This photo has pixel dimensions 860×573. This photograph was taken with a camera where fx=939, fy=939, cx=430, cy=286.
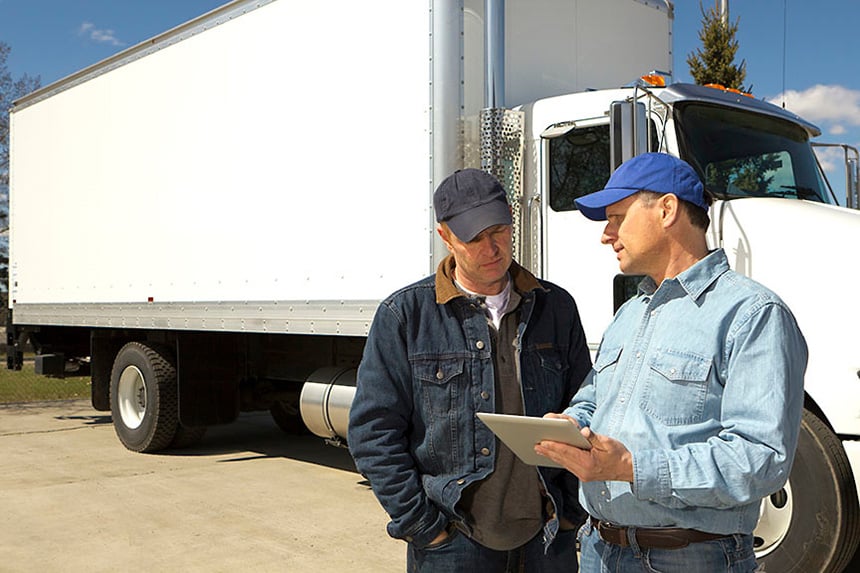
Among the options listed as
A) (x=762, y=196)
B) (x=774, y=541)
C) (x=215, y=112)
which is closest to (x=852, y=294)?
(x=762, y=196)

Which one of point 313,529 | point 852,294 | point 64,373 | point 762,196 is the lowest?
point 313,529

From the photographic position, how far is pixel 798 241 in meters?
4.88

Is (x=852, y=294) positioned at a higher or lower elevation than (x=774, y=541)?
higher

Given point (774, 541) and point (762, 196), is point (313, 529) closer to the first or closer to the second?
point (774, 541)

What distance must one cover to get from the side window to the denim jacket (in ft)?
9.75

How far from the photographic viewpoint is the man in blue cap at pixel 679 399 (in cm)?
195

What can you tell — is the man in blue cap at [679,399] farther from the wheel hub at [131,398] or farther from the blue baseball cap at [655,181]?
the wheel hub at [131,398]

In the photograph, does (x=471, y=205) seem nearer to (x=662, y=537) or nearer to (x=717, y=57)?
(x=662, y=537)

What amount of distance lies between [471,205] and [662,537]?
107 centimetres

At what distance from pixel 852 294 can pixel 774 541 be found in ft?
4.27

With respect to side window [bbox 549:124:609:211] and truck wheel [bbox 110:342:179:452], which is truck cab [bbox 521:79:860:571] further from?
truck wheel [bbox 110:342:179:452]

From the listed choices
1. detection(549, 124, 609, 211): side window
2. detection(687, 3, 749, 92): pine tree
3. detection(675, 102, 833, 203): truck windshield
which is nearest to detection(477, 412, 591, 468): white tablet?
detection(675, 102, 833, 203): truck windshield

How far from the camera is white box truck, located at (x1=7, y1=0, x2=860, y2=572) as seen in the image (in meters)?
4.88

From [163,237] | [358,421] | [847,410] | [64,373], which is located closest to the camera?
[358,421]
